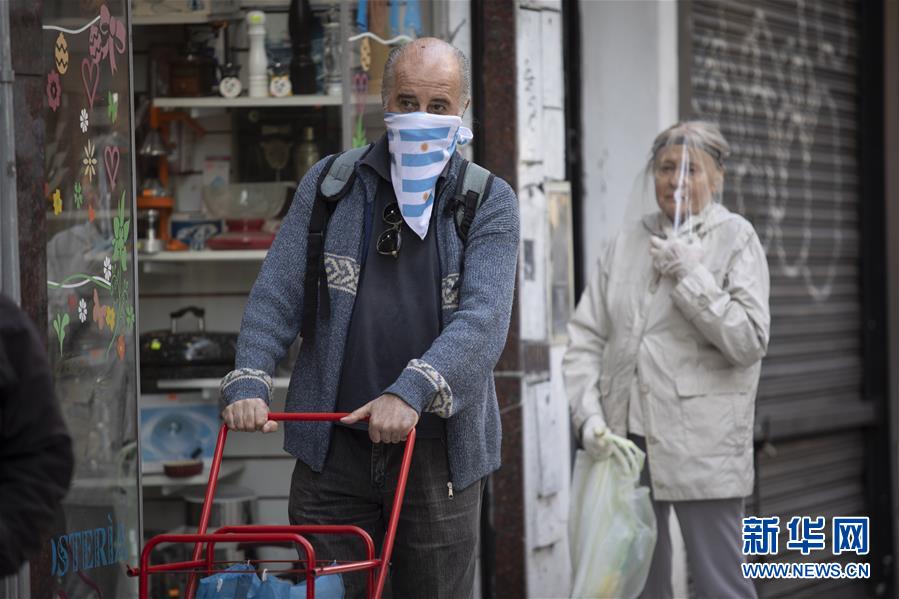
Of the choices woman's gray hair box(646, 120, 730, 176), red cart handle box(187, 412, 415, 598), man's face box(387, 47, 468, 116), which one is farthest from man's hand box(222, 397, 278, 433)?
woman's gray hair box(646, 120, 730, 176)

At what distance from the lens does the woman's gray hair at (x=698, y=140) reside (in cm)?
511

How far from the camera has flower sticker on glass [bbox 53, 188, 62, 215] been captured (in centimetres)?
386

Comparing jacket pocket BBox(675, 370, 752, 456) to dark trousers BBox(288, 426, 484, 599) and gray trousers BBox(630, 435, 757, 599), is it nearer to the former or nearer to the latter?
gray trousers BBox(630, 435, 757, 599)

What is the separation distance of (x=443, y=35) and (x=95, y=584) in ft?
9.14

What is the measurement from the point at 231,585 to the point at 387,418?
48cm

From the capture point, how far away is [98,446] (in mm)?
4227

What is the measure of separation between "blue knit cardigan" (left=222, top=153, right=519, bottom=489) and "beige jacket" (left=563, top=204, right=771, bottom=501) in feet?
5.32

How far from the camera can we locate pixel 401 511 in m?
3.30

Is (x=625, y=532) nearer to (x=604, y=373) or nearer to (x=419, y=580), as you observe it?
(x=604, y=373)

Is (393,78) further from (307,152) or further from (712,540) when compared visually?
(307,152)

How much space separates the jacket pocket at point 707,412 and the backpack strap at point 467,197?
179 centimetres

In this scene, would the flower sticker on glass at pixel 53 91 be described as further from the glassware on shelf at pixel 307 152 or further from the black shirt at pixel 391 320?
the glassware on shelf at pixel 307 152

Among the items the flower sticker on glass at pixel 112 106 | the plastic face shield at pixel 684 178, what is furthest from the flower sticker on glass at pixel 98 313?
the plastic face shield at pixel 684 178

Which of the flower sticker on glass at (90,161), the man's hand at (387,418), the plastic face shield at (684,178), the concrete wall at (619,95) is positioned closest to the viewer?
the man's hand at (387,418)
